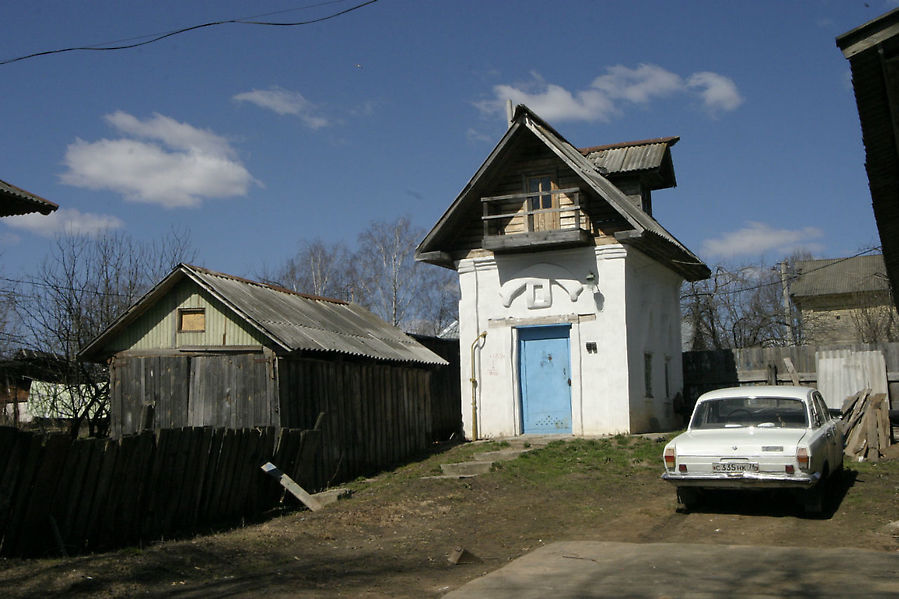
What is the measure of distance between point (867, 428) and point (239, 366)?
36.3 feet

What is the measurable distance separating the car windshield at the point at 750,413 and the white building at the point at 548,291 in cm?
667

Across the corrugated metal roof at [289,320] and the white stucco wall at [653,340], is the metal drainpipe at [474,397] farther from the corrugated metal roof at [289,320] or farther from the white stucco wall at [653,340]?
the white stucco wall at [653,340]

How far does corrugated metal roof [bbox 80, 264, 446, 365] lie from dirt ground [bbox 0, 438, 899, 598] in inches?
102

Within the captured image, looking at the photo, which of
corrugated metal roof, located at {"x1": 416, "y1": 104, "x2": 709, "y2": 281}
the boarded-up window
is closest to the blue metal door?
corrugated metal roof, located at {"x1": 416, "y1": 104, "x2": 709, "y2": 281}

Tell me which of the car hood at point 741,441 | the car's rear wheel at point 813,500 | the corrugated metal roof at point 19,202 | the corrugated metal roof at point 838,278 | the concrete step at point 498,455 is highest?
the corrugated metal roof at point 838,278

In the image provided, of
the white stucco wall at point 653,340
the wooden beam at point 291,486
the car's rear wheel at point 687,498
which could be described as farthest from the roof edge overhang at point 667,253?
the wooden beam at point 291,486

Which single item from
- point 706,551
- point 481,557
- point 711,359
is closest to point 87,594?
point 481,557

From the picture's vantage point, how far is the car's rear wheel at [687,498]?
431 inches

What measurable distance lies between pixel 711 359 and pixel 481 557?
1549cm

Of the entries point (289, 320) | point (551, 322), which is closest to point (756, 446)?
point (289, 320)

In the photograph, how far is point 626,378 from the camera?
18.6 metres

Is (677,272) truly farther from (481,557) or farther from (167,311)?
(481,557)

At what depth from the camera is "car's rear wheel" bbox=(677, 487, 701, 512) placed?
431 inches

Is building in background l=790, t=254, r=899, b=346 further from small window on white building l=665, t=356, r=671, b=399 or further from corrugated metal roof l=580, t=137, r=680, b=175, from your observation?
corrugated metal roof l=580, t=137, r=680, b=175
